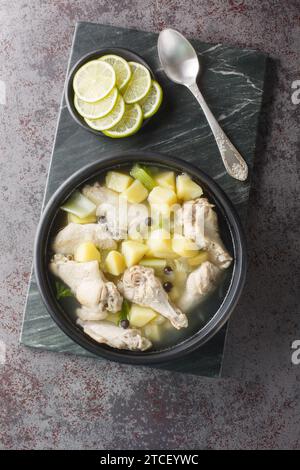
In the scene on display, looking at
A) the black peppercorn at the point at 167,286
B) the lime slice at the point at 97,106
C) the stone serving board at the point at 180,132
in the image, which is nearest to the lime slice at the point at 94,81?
the lime slice at the point at 97,106

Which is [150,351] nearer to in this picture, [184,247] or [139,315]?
[139,315]

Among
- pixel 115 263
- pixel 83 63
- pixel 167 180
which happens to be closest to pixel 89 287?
pixel 115 263

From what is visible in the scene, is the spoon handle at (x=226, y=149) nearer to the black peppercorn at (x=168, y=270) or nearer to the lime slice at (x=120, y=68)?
the lime slice at (x=120, y=68)

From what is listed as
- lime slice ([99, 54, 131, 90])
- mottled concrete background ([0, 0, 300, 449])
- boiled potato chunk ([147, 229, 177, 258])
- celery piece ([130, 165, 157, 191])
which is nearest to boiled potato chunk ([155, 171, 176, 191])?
celery piece ([130, 165, 157, 191])

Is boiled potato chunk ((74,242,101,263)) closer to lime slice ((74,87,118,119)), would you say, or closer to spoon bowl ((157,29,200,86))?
lime slice ((74,87,118,119))

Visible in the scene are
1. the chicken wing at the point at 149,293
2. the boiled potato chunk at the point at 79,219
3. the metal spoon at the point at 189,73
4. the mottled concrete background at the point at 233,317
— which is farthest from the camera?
the mottled concrete background at the point at 233,317

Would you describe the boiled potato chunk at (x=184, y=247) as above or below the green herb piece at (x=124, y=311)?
above

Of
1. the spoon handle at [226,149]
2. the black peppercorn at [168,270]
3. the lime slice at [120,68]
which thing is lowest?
the black peppercorn at [168,270]
